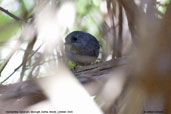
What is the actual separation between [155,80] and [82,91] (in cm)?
20

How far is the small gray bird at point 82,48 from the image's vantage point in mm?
2479

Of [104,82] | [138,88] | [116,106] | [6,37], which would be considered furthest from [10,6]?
[138,88]

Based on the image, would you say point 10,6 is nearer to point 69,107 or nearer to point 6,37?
point 6,37

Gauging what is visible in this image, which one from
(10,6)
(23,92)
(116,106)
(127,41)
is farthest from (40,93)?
(10,6)

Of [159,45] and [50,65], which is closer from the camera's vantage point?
[159,45]

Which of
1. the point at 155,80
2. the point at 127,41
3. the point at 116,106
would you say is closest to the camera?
the point at 155,80

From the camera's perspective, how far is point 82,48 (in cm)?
255

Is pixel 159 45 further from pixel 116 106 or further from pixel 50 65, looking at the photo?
pixel 50 65

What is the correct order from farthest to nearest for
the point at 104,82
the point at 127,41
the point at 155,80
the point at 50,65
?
the point at 127,41 → the point at 50,65 → the point at 104,82 → the point at 155,80

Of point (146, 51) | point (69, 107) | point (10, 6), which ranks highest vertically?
point (10, 6)

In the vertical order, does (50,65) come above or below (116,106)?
above

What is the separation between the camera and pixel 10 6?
1578 mm

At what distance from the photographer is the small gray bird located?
2479 mm

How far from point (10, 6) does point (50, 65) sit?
460 millimetres
